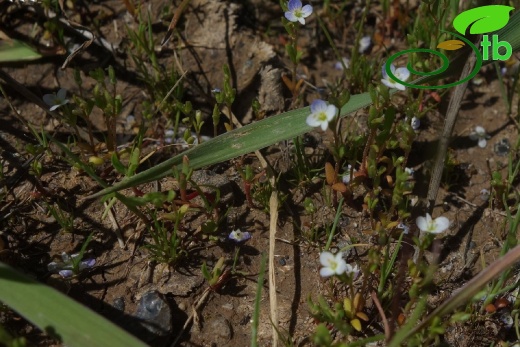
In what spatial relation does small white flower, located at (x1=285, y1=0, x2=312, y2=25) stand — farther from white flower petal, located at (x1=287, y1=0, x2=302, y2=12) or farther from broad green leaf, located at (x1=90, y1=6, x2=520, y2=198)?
broad green leaf, located at (x1=90, y1=6, x2=520, y2=198)

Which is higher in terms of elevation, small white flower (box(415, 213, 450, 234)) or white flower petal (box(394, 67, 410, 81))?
white flower petal (box(394, 67, 410, 81))

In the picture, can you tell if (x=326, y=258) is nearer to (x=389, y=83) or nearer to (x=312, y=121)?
(x=312, y=121)

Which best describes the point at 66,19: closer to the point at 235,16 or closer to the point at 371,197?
the point at 235,16

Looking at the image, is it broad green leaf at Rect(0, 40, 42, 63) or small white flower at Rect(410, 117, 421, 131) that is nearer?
broad green leaf at Rect(0, 40, 42, 63)

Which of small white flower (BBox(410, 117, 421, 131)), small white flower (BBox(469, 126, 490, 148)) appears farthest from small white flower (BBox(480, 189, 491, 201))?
small white flower (BBox(410, 117, 421, 131))

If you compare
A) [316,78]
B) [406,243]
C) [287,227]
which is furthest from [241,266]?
[316,78]
